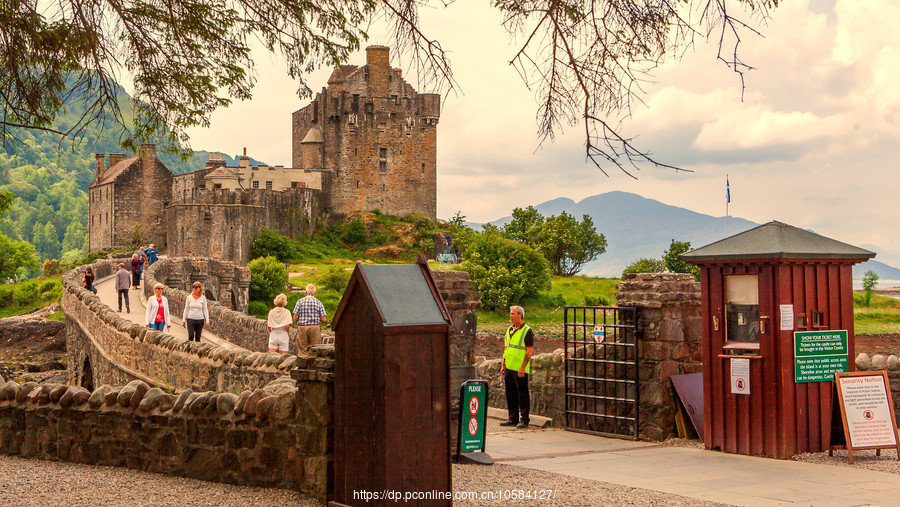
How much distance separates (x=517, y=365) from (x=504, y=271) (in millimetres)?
41596

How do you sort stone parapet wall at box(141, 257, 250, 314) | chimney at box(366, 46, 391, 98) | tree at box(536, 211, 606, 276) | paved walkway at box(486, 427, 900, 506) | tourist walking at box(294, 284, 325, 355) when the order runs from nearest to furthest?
paved walkway at box(486, 427, 900, 506) < tourist walking at box(294, 284, 325, 355) < stone parapet wall at box(141, 257, 250, 314) < tree at box(536, 211, 606, 276) < chimney at box(366, 46, 391, 98)

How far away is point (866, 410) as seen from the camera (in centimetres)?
941

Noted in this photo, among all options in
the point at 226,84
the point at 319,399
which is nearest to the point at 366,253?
the point at 226,84

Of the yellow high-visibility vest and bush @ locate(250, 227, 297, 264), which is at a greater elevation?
bush @ locate(250, 227, 297, 264)

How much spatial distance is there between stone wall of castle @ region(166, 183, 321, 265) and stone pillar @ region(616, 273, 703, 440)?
49.5 metres

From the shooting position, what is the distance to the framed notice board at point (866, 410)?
30.5ft

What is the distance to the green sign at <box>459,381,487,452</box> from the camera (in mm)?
8617

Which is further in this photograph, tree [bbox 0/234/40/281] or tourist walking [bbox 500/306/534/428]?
tree [bbox 0/234/40/281]

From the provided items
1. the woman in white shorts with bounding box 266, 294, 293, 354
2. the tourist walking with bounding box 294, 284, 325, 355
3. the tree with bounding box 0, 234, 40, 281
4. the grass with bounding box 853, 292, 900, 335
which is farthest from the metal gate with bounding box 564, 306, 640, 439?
the tree with bounding box 0, 234, 40, 281

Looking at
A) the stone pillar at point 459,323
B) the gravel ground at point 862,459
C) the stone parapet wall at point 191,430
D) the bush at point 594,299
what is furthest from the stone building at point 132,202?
the gravel ground at point 862,459

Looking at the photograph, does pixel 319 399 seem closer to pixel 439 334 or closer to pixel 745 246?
pixel 439 334

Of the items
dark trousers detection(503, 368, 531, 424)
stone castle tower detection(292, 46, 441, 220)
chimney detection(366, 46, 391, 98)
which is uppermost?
chimney detection(366, 46, 391, 98)

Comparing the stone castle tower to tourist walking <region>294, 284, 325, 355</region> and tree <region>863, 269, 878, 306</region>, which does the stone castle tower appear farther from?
tourist walking <region>294, 284, 325, 355</region>

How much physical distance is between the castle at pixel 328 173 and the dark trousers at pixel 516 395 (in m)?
53.7
